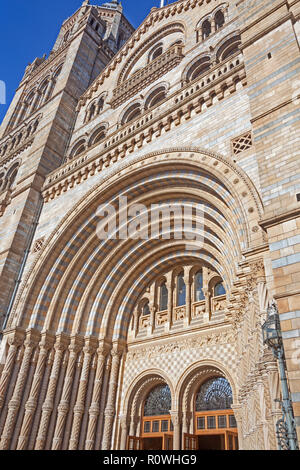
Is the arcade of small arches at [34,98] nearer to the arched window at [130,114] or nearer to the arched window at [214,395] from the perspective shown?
the arched window at [130,114]

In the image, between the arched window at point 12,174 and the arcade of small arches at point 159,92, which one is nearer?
the arcade of small arches at point 159,92

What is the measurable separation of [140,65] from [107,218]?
365 inches

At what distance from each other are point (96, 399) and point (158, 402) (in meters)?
1.98

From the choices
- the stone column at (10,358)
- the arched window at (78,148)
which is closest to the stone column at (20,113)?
the arched window at (78,148)

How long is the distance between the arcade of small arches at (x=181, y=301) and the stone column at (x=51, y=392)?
245cm

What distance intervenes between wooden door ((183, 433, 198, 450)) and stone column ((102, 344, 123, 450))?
270cm

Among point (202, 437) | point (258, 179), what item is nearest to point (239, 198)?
point (258, 179)

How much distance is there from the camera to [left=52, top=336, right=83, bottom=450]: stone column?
10883 mm

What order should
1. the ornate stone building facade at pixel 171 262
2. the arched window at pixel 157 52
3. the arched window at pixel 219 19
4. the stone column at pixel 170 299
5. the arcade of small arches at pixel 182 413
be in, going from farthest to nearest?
1. the arched window at pixel 157 52
2. the arched window at pixel 219 19
3. the stone column at pixel 170 299
4. the arcade of small arches at pixel 182 413
5. the ornate stone building facade at pixel 171 262

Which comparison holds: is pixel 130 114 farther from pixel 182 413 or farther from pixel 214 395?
pixel 182 413

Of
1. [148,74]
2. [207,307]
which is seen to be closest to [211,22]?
[148,74]

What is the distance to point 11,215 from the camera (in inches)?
608

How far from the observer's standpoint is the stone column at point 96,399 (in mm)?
11062
